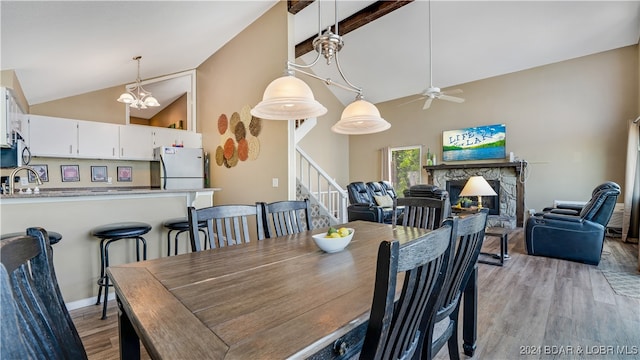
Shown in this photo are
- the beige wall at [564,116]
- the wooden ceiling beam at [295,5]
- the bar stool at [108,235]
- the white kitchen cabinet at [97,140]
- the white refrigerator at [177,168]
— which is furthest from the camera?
the beige wall at [564,116]

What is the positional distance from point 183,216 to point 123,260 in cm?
66

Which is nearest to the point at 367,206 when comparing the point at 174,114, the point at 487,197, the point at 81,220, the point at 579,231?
the point at 579,231

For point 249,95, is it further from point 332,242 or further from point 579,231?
point 579,231

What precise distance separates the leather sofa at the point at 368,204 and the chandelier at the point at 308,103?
276 centimetres

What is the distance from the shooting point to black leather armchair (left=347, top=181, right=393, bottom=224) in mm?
5125

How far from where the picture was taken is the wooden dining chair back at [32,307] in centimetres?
53

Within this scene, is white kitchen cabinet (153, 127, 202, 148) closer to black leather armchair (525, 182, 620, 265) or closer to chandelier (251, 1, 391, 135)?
chandelier (251, 1, 391, 135)

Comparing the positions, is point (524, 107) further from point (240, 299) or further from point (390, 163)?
point (240, 299)

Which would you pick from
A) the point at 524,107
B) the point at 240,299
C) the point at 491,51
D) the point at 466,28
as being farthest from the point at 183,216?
the point at 524,107

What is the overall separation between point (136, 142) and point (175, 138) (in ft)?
2.08

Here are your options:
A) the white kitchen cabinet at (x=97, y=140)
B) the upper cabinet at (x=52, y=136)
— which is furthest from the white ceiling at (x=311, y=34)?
the white kitchen cabinet at (x=97, y=140)

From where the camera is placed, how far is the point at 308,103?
6.56 ft

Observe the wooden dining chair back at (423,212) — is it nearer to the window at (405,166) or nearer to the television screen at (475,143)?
the television screen at (475,143)

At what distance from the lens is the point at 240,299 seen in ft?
3.13
